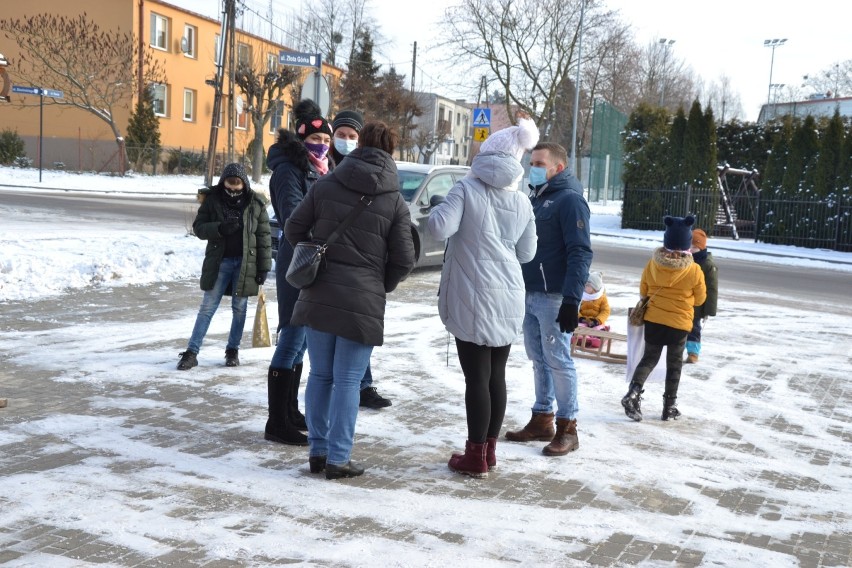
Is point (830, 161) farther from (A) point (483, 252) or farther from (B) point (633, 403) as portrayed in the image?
(A) point (483, 252)

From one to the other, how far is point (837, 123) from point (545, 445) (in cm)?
2231

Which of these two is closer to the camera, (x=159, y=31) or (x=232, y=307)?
(x=232, y=307)

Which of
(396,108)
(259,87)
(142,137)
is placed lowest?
(142,137)

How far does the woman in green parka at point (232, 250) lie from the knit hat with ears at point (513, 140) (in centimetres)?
297

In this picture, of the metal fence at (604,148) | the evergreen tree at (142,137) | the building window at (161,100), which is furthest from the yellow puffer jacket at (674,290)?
the building window at (161,100)

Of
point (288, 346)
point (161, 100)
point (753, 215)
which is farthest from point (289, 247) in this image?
point (161, 100)

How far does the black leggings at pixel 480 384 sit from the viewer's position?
503 centimetres

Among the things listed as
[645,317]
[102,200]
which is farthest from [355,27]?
[645,317]

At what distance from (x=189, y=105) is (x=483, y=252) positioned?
4572 centimetres

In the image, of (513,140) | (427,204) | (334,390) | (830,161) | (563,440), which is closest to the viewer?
(334,390)

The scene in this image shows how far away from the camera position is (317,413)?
4.98 metres

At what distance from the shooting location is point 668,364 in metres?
6.68

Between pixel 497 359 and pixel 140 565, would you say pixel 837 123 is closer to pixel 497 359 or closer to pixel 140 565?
pixel 497 359

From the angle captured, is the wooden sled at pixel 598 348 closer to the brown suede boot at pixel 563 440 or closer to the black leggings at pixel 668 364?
the black leggings at pixel 668 364
